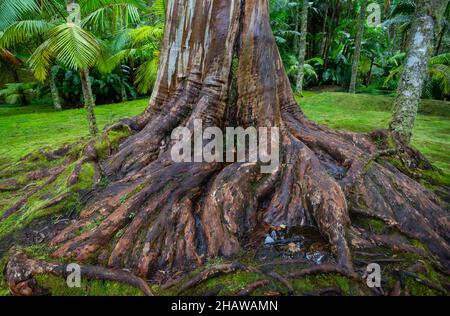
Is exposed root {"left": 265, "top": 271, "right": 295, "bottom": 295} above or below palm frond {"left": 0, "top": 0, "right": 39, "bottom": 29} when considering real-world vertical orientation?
below

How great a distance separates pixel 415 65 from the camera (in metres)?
5.74

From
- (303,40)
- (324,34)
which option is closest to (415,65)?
(303,40)

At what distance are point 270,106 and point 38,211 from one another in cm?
311

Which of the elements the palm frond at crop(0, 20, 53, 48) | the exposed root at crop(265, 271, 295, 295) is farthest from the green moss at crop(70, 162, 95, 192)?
the palm frond at crop(0, 20, 53, 48)

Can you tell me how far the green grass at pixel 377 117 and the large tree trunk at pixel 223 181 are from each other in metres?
3.56

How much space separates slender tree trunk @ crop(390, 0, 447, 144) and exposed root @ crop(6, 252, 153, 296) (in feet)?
16.5

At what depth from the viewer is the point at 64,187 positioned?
12.2 feet

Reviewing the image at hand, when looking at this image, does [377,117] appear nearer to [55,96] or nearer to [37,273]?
[37,273]

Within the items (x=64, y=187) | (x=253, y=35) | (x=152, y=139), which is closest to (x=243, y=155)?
(x=152, y=139)

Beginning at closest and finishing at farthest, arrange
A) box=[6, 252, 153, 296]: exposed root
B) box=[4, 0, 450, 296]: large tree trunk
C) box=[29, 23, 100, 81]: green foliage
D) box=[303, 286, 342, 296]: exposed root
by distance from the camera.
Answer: box=[303, 286, 342, 296]: exposed root → box=[6, 252, 153, 296]: exposed root → box=[4, 0, 450, 296]: large tree trunk → box=[29, 23, 100, 81]: green foliage

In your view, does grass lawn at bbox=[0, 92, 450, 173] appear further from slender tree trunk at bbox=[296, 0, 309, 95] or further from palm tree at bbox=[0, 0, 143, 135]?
slender tree trunk at bbox=[296, 0, 309, 95]

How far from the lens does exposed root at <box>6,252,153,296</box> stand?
264cm
